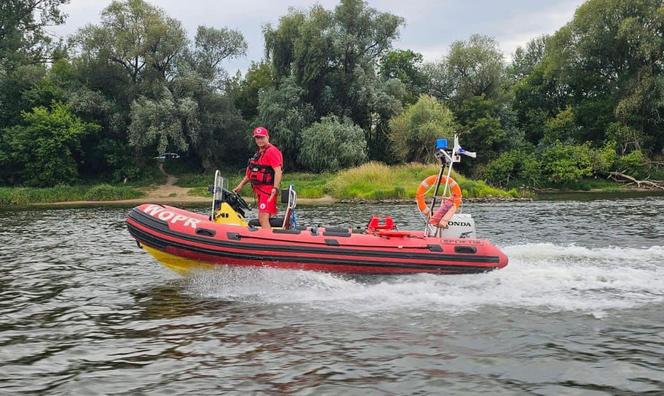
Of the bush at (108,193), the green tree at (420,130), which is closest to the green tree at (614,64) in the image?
the green tree at (420,130)

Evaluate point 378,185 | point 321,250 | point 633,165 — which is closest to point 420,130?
point 378,185

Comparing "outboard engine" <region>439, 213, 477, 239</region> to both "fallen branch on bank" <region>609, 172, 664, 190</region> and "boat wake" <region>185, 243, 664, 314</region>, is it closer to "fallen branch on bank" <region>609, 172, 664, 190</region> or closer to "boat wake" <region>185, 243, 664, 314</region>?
"boat wake" <region>185, 243, 664, 314</region>

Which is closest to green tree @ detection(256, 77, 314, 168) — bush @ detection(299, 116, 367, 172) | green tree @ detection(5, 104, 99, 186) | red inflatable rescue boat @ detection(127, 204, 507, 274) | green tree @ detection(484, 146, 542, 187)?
bush @ detection(299, 116, 367, 172)

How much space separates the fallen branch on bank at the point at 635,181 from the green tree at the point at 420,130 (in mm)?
9531

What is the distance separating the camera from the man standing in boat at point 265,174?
8312 mm

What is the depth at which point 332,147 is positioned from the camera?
31578mm

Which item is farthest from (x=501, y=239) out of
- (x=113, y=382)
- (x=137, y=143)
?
(x=137, y=143)

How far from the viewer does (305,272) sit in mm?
8016

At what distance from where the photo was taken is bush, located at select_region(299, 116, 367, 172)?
31.5 m

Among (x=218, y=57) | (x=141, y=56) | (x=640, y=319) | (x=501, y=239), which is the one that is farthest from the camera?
(x=218, y=57)

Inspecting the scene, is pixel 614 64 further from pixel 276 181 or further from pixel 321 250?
pixel 321 250

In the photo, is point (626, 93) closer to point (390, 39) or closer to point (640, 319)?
point (390, 39)

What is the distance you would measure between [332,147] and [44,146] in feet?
51.6

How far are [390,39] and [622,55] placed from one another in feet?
47.7
